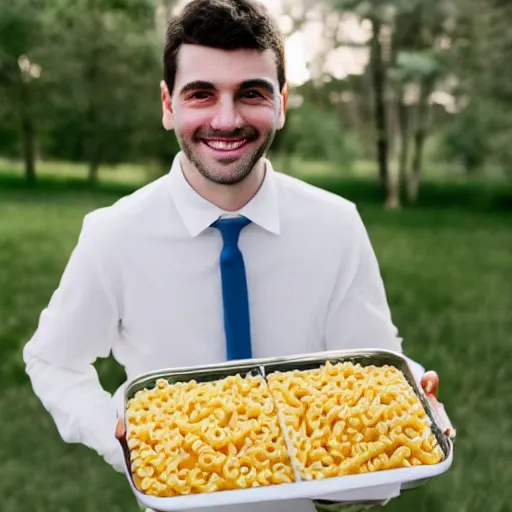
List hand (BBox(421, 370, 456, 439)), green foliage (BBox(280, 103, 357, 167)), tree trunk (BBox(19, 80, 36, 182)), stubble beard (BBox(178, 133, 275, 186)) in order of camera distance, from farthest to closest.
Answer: tree trunk (BBox(19, 80, 36, 182)) < green foliage (BBox(280, 103, 357, 167)) < stubble beard (BBox(178, 133, 275, 186)) < hand (BBox(421, 370, 456, 439))

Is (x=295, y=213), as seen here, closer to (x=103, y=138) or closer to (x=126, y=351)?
(x=126, y=351)

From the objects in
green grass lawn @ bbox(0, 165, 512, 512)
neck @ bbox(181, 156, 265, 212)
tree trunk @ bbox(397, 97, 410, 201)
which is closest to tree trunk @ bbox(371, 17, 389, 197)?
tree trunk @ bbox(397, 97, 410, 201)

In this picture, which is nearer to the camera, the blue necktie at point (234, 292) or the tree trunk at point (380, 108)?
the blue necktie at point (234, 292)

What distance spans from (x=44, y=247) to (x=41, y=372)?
8.65 metres

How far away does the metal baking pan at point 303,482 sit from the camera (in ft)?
4.96

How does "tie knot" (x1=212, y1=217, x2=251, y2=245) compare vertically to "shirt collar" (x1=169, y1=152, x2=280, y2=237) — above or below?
below

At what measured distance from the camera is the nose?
1.87m

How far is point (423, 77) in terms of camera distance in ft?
35.7

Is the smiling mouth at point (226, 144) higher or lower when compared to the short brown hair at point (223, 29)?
lower

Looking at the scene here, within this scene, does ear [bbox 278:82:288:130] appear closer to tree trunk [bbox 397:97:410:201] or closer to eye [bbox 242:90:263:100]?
eye [bbox 242:90:263:100]

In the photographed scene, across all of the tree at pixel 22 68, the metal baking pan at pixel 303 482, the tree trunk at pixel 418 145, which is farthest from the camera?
the tree trunk at pixel 418 145

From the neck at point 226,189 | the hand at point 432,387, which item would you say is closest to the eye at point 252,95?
the neck at point 226,189

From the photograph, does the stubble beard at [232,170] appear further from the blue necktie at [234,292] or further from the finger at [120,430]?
the finger at [120,430]

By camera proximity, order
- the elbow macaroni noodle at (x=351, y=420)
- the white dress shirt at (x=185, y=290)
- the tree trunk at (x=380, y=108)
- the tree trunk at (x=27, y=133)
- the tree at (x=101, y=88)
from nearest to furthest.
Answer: the elbow macaroni noodle at (x=351, y=420) < the white dress shirt at (x=185, y=290) < the tree trunk at (x=380, y=108) < the tree at (x=101, y=88) < the tree trunk at (x=27, y=133)
